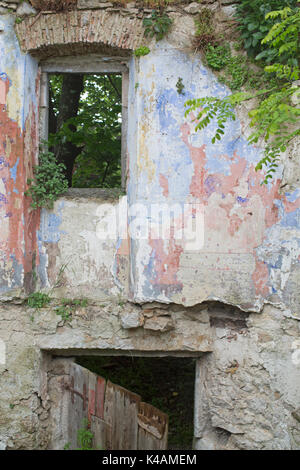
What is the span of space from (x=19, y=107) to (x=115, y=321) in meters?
2.26

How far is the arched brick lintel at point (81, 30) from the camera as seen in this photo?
3455 millimetres

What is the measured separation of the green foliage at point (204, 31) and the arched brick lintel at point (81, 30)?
0.53 meters

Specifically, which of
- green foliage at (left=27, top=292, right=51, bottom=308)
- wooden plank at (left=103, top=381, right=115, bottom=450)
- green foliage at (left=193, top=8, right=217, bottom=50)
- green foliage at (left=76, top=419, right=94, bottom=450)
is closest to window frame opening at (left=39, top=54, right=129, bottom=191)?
green foliage at (left=193, top=8, right=217, bottom=50)

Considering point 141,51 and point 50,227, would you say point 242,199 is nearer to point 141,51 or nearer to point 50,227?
point 141,51

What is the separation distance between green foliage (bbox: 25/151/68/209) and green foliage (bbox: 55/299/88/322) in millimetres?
972

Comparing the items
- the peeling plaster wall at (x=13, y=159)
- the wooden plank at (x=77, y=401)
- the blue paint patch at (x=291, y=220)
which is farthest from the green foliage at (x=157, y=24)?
the wooden plank at (x=77, y=401)

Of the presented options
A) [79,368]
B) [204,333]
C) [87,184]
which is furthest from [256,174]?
[87,184]

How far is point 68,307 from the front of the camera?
3.68 m

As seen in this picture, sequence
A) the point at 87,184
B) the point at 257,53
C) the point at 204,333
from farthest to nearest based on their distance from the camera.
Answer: the point at 87,184 → the point at 204,333 → the point at 257,53

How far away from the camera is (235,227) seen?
11.3ft

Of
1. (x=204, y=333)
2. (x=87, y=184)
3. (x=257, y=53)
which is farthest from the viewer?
(x=87, y=184)

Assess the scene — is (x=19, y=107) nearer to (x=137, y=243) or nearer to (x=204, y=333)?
(x=137, y=243)

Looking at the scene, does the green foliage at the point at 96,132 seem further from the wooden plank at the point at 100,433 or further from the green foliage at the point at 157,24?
the wooden plank at the point at 100,433

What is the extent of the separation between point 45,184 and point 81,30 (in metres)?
1.49
